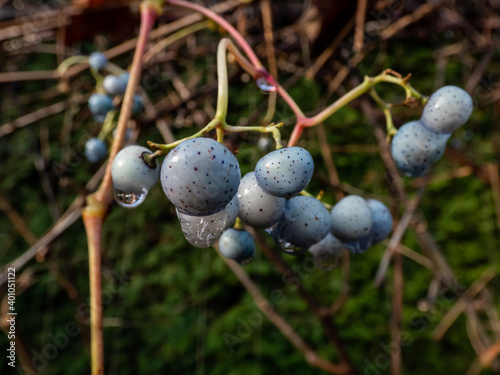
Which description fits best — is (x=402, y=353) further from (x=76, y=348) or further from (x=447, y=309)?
(x=76, y=348)

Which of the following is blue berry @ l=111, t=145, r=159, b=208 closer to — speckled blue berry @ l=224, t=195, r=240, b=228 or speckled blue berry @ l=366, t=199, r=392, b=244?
speckled blue berry @ l=224, t=195, r=240, b=228

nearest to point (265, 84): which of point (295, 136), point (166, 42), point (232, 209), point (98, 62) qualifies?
point (295, 136)

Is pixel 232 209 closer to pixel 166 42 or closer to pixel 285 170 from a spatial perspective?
pixel 285 170

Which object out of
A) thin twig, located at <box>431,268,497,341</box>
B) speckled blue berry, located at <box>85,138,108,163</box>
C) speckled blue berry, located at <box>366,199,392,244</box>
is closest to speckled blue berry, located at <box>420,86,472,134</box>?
speckled blue berry, located at <box>366,199,392,244</box>

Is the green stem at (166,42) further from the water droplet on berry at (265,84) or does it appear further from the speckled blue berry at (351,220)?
the speckled blue berry at (351,220)

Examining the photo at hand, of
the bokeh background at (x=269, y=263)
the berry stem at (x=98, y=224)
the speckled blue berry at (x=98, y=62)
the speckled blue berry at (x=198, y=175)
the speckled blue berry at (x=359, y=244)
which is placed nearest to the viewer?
the speckled blue berry at (x=198, y=175)

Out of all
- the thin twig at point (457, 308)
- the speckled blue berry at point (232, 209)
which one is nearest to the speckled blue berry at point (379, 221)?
the speckled blue berry at point (232, 209)
